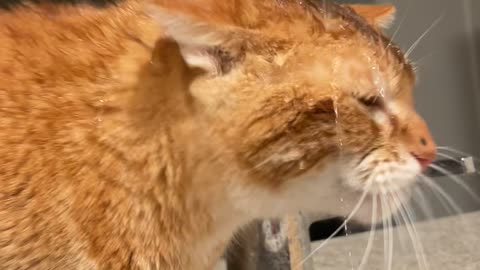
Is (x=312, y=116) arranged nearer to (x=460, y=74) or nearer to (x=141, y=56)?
(x=141, y=56)

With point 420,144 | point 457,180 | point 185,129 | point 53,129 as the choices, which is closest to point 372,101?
point 420,144

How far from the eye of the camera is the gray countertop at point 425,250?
3.26 feet

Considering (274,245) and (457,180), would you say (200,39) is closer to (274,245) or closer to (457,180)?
(274,245)

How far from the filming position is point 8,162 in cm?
55

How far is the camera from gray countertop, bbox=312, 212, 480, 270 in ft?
3.26

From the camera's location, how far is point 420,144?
604mm

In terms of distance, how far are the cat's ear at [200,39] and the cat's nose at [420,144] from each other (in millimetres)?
174

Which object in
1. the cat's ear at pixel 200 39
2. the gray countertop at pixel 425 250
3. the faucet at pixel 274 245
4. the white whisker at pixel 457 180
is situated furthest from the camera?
the gray countertop at pixel 425 250

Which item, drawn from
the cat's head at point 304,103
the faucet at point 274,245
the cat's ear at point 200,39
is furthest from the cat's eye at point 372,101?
the faucet at point 274,245

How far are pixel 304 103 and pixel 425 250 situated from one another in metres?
0.60

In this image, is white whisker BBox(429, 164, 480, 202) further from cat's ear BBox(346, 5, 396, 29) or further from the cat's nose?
cat's ear BBox(346, 5, 396, 29)

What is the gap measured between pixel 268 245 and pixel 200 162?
0.89 feet

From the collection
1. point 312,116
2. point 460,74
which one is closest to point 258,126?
point 312,116

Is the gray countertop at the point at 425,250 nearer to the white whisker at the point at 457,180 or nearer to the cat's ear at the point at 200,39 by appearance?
the white whisker at the point at 457,180
